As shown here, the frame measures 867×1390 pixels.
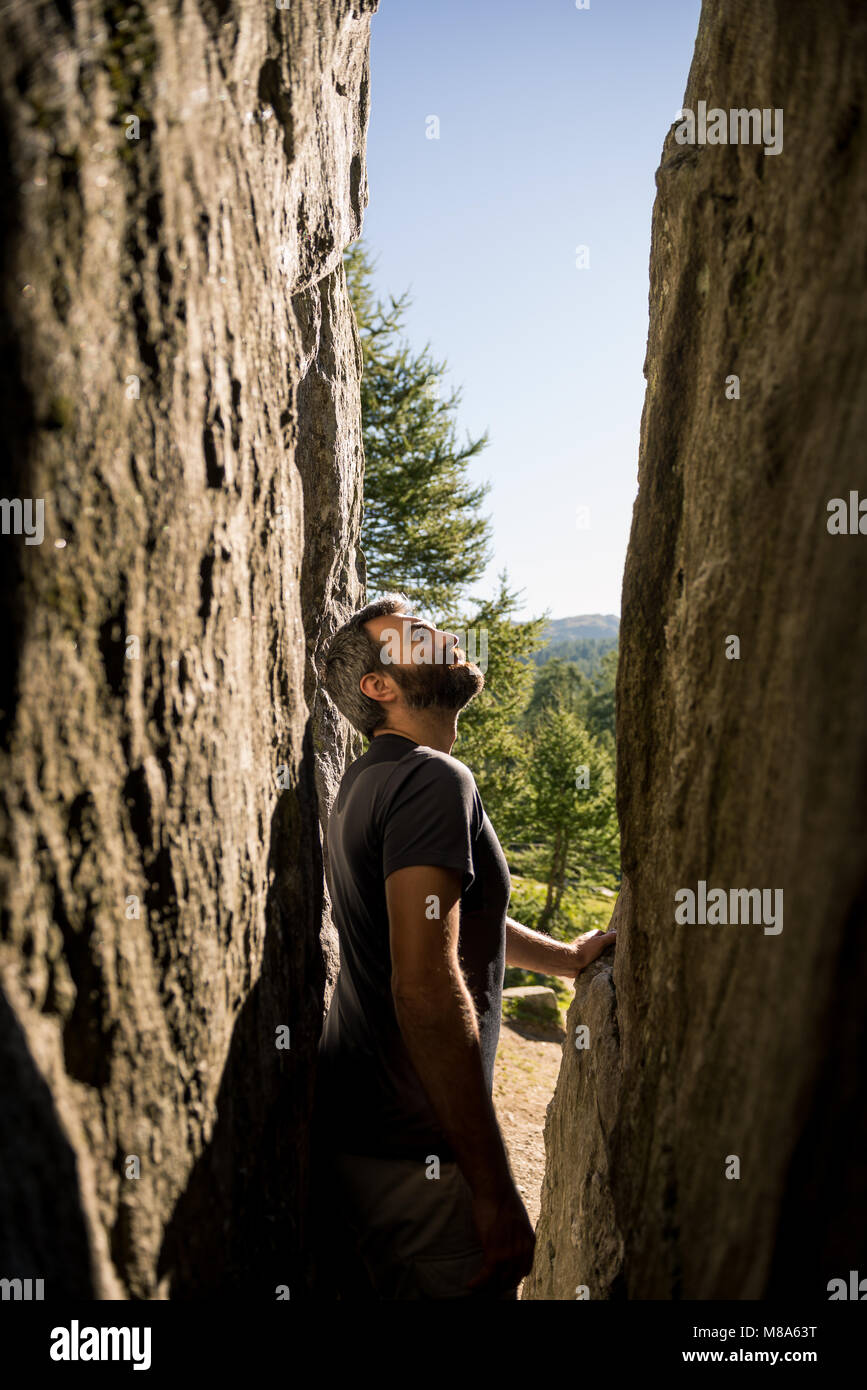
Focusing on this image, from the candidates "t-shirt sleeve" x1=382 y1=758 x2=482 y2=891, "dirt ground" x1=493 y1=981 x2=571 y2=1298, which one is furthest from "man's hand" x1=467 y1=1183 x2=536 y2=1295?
"dirt ground" x1=493 y1=981 x2=571 y2=1298

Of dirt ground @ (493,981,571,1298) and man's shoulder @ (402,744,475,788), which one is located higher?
man's shoulder @ (402,744,475,788)

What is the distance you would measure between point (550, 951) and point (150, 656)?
2621mm

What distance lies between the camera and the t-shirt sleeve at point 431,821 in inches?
97.7

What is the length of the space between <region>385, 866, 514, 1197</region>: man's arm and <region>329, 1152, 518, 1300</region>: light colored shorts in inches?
7.6

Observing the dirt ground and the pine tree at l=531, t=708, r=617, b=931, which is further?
the pine tree at l=531, t=708, r=617, b=931

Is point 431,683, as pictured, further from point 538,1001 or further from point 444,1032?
point 538,1001

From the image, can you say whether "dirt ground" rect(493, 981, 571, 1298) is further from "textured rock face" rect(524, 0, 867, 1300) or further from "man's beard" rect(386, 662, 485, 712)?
"man's beard" rect(386, 662, 485, 712)

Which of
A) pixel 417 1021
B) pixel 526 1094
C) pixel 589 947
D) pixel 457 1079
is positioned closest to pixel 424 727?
pixel 417 1021

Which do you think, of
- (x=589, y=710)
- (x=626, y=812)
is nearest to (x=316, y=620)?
(x=626, y=812)

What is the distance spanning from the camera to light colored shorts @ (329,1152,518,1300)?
2.49 meters

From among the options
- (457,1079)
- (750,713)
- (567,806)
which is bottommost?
(567,806)

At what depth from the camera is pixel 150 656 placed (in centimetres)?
191

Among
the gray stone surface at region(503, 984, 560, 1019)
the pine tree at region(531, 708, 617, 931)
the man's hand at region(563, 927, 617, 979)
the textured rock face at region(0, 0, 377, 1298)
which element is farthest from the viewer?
the pine tree at region(531, 708, 617, 931)

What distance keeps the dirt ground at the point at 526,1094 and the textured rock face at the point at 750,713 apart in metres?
3.98
